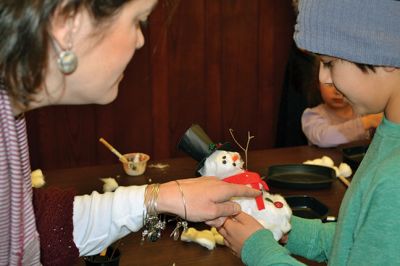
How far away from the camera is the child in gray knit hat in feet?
3.06

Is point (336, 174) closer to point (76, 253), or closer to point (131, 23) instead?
point (76, 253)

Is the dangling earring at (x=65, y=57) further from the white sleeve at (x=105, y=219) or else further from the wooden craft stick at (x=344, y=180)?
the wooden craft stick at (x=344, y=180)

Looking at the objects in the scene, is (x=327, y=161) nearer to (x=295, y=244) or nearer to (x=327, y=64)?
(x=295, y=244)

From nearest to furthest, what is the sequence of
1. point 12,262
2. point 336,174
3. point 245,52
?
1. point 12,262
2. point 336,174
3. point 245,52

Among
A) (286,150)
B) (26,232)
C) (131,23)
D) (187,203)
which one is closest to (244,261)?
(187,203)

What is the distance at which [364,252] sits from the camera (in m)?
0.96

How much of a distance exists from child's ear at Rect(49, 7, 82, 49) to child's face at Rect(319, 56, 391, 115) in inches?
19.9

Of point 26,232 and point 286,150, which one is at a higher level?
point 26,232

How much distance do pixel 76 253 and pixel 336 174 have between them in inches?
37.9


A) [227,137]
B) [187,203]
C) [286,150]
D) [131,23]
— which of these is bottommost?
[227,137]

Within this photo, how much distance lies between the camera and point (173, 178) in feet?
5.78

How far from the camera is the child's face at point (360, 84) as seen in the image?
3.32ft

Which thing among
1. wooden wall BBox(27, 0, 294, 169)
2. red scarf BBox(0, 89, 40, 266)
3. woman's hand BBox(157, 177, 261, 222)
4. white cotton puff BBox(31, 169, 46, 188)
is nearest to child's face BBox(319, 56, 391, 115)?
woman's hand BBox(157, 177, 261, 222)

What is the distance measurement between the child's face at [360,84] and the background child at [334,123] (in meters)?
0.90
